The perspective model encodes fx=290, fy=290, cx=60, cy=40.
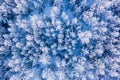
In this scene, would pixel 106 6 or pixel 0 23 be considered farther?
pixel 0 23

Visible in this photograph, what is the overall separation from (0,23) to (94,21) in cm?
271

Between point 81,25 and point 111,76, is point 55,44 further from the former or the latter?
point 111,76

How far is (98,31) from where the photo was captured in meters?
7.94

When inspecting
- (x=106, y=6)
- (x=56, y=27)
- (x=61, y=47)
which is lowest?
(x=61, y=47)

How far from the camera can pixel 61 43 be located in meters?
8.04

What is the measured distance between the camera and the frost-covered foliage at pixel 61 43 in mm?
7902

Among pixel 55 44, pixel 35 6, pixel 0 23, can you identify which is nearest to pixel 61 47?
pixel 55 44

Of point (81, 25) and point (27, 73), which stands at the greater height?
point (81, 25)

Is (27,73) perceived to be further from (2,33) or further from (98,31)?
(98,31)

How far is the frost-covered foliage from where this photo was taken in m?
7.90

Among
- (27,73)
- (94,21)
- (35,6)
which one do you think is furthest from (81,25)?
(27,73)

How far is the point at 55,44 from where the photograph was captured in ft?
26.3

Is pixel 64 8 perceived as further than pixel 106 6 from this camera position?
Yes

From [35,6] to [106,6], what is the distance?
2.01 metres
